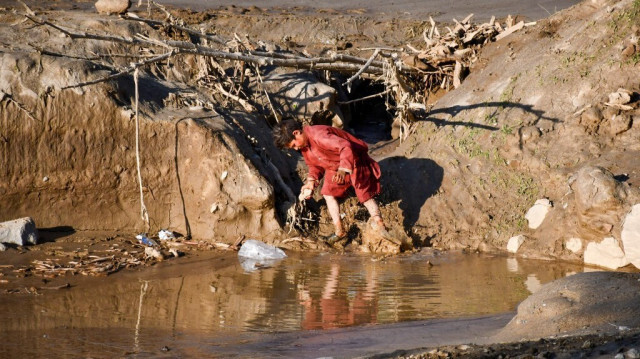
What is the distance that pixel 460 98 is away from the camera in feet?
32.1

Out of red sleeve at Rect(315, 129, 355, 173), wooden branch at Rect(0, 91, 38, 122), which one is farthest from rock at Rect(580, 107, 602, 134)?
wooden branch at Rect(0, 91, 38, 122)

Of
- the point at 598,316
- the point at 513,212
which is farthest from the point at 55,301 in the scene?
the point at 513,212

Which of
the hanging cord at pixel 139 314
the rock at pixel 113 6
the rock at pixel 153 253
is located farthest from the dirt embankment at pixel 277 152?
the hanging cord at pixel 139 314

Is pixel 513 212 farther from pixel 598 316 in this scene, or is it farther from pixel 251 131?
pixel 598 316

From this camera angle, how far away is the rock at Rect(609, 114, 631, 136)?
27.7ft

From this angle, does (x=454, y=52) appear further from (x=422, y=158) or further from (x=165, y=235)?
(x=165, y=235)

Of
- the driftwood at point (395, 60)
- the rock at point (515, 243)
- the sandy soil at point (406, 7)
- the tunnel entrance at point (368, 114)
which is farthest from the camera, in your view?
the sandy soil at point (406, 7)

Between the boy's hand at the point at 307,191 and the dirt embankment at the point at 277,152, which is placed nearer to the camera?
the dirt embankment at the point at 277,152

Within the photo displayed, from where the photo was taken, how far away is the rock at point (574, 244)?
786 centimetres

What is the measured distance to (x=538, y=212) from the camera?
27.5 ft

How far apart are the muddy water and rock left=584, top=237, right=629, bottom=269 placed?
18 centimetres

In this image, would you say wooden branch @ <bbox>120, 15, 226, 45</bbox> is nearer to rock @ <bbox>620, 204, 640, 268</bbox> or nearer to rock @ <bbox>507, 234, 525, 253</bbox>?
rock @ <bbox>507, 234, 525, 253</bbox>

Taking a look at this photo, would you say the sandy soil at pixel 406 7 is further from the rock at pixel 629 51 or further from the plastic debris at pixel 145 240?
the plastic debris at pixel 145 240

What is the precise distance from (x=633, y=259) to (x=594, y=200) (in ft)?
Result: 1.99
